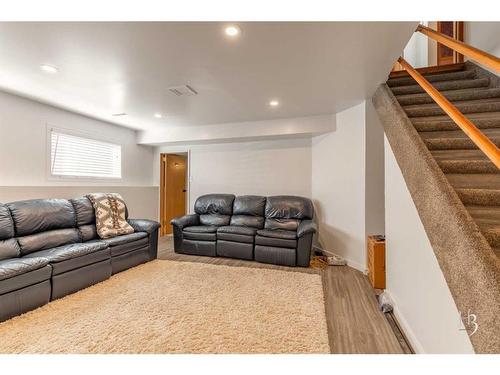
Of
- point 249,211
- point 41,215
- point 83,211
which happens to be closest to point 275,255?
point 249,211

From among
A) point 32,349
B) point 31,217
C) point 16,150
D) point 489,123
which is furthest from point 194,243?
point 489,123

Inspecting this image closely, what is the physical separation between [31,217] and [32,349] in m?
1.69

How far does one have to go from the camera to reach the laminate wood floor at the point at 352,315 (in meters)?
1.80

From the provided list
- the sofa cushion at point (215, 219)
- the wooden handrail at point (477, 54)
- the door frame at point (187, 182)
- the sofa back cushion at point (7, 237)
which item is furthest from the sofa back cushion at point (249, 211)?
the wooden handrail at point (477, 54)

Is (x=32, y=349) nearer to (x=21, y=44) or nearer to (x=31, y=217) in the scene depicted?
→ (x=31, y=217)

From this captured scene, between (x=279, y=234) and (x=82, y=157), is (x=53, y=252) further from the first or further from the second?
(x=279, y=234)

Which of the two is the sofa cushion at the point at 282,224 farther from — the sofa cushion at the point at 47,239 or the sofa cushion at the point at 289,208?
the sofa cushion at the point at 47,239

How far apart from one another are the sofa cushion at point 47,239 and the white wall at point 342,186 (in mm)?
3767

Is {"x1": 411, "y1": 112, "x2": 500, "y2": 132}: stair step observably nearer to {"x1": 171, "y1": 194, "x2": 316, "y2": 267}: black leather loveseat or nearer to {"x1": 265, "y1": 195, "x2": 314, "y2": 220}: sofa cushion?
{"x1": 171, "y1": 194, "x2": 316, "y2": 267}: black leather loveseat

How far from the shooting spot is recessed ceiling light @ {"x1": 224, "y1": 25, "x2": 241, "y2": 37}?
1758mm

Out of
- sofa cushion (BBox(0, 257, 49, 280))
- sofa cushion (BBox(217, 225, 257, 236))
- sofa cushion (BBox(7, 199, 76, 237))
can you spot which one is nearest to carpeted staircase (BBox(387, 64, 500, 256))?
sofa cushion (BBox(217, 225, 257, 236))
